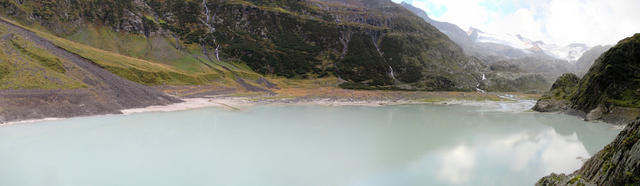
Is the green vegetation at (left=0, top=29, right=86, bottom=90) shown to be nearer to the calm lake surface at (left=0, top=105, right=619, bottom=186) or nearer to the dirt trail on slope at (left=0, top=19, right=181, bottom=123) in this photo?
the dirt trail on slope at (left=0, top=19, right=181, bottom=123)

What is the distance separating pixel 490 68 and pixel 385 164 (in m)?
193

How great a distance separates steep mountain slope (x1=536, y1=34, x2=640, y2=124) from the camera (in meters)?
41.5

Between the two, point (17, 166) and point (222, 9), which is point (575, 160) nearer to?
point (17, 166)

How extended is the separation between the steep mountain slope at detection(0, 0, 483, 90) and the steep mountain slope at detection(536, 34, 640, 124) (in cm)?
8156

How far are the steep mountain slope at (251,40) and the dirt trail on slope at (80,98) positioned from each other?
43.9m

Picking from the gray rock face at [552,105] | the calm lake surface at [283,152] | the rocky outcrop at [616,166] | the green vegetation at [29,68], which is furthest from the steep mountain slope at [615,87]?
the green vegetation at [29,68]

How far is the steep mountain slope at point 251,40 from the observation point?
112125 mm

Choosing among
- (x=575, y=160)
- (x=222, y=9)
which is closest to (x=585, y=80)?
(x=575, y=160)

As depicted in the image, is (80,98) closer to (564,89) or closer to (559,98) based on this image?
(559,98)

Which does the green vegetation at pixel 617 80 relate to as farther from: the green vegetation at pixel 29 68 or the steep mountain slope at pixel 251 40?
the steep mountain slope at pixel 251 40

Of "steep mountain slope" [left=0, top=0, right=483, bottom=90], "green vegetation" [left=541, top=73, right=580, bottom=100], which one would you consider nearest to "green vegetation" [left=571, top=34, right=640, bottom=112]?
"green vegetation" [left=541, top=73, right=580, bottom=100]

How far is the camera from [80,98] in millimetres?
44938

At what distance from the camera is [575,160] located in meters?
23.9

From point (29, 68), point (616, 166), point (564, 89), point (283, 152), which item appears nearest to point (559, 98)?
point (564, 89)
